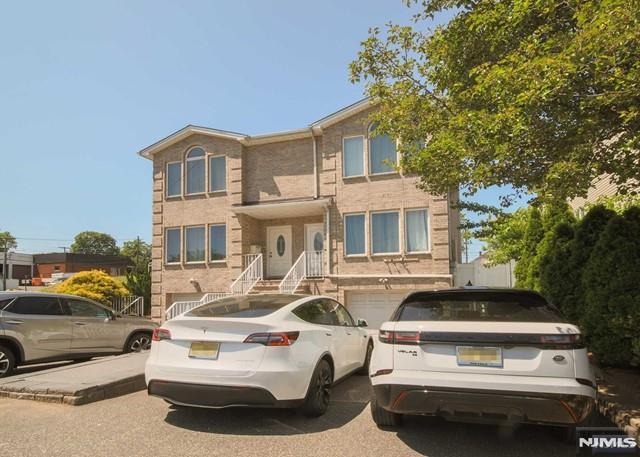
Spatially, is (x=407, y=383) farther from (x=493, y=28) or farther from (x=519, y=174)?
(x=493, y=28)

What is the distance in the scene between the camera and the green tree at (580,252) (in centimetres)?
721

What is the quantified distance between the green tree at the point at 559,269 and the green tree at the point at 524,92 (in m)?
1.14

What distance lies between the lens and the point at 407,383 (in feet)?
12.9

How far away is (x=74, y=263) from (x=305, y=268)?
2129 inches

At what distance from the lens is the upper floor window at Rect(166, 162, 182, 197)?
1830cm

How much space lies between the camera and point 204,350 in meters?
4.62

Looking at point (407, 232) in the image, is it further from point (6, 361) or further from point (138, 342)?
point (6, 361)

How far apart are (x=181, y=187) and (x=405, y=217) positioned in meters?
9.33

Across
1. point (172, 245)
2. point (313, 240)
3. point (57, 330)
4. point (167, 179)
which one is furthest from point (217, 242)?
point (57, 330)

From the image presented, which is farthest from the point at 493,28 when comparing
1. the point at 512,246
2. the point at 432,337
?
the point at 512,246

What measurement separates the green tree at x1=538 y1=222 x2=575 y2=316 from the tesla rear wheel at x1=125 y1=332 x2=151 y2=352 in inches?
332

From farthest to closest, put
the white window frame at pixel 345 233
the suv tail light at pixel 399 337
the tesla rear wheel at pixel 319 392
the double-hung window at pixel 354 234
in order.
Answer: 1. the double-hung window at pixel 354 234
2. the white window frame at pixel 345 233
3. the tesla rear wheel at pixel 319 392
4. the suv tail light at pixel 399 337

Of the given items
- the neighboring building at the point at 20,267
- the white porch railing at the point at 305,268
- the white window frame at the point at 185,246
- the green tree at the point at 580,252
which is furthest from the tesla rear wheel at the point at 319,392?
the neighboring building at the point at 20,267

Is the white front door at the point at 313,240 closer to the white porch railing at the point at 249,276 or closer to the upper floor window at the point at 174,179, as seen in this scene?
the white porch railing at the point at 249,276
